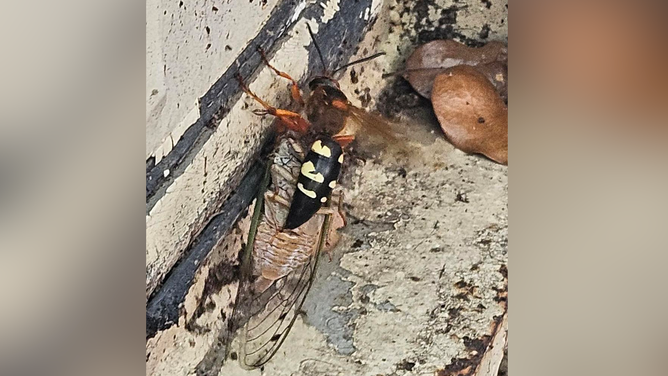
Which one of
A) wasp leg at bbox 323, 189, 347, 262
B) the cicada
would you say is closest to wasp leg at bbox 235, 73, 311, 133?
the cicada

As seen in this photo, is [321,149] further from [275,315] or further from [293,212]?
[275,315]

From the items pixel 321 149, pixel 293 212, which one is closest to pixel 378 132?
pixel 321 149

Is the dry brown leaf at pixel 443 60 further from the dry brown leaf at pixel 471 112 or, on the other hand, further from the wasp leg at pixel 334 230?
the wasp leg at pixel 334 230

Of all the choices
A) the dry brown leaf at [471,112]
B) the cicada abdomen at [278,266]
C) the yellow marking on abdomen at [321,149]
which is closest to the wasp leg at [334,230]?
the cicada abdomen at [278,266]
